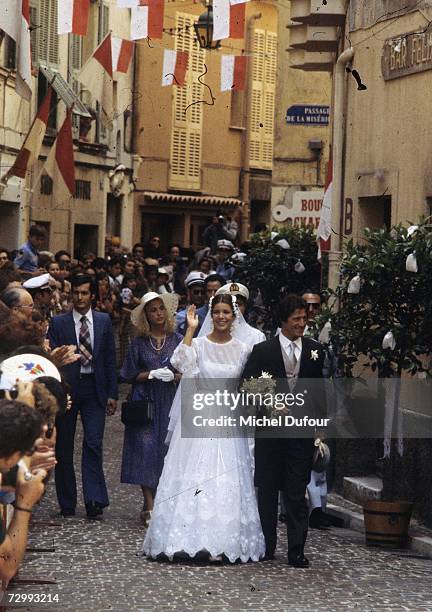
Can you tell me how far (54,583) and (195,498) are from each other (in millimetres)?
1767

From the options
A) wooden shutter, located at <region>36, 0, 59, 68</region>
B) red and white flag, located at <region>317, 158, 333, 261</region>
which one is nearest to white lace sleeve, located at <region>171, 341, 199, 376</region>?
red and white flag, located at <region>317, 158, 333, 261</region>

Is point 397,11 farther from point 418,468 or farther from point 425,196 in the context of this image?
point 418,468

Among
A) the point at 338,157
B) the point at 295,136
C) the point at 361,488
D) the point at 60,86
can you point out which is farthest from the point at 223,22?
the point at 60,86

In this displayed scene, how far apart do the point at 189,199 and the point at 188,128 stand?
216 cm

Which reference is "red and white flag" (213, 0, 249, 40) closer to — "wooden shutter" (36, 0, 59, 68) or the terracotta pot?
the terracotta pot

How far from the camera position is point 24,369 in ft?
27.5

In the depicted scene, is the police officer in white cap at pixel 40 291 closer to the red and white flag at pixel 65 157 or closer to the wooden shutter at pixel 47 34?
the red and white flag at pixel 65 157

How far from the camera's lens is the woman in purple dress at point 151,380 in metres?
13.2

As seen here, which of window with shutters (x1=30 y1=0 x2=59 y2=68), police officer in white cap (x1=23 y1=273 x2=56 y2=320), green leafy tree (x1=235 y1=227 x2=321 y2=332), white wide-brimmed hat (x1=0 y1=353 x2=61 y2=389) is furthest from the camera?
window with shutters (x1=30 y1=0 x2=59 y2=68)

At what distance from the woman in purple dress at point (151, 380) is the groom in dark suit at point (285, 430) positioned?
159cm

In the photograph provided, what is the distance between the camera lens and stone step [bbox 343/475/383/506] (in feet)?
46.3

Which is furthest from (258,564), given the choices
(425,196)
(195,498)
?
(425,196)

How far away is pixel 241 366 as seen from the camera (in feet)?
39.6
